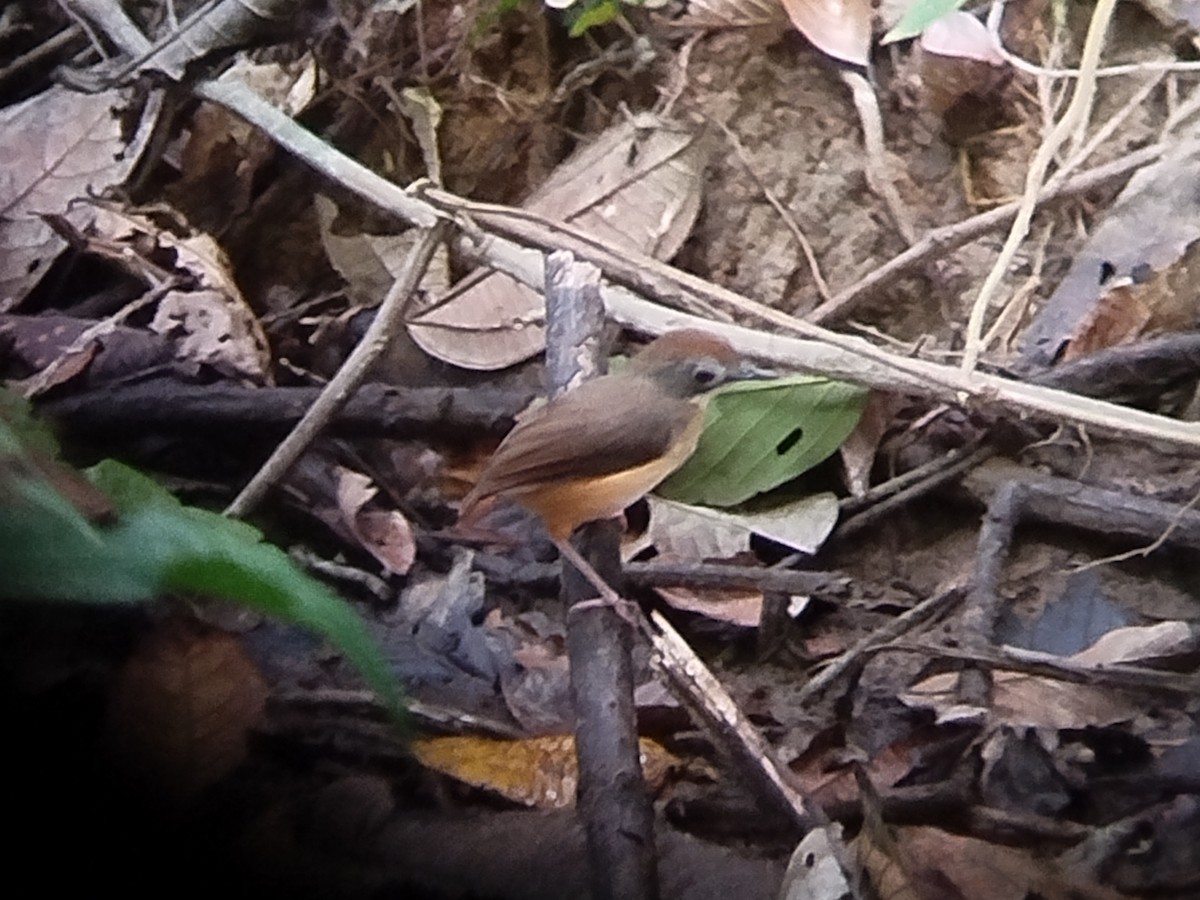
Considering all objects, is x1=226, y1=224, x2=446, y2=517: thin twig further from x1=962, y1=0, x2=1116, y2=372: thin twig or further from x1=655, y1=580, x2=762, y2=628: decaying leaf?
x1=962, y1=0, x2=1116, y2=372: thin twig

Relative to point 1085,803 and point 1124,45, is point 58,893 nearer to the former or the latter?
point 1085,803

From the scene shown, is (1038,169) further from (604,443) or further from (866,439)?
(604,443)

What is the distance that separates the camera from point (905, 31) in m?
1.97

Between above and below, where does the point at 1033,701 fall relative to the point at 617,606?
below

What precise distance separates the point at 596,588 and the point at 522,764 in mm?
303

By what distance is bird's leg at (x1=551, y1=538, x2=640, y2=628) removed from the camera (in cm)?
170

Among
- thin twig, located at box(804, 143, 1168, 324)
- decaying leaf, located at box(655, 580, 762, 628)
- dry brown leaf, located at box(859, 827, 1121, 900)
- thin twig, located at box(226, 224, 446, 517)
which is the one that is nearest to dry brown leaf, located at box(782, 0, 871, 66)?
thin twig, located at box(804, 143, 1168, 324)

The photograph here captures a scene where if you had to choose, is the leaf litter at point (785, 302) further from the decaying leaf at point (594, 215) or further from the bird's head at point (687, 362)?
the bird's head at point (687, 362)

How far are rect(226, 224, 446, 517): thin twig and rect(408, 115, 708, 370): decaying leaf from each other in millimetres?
175

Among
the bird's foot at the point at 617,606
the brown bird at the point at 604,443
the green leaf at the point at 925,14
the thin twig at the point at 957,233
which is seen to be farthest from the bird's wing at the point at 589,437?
the green leaf at the point at 925,14

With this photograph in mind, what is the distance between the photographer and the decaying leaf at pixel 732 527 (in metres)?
2.09

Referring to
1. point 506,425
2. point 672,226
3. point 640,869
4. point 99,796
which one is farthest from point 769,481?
point 99,796

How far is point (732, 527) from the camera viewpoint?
2127 mm

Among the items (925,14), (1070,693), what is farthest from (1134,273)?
(1070,693)
